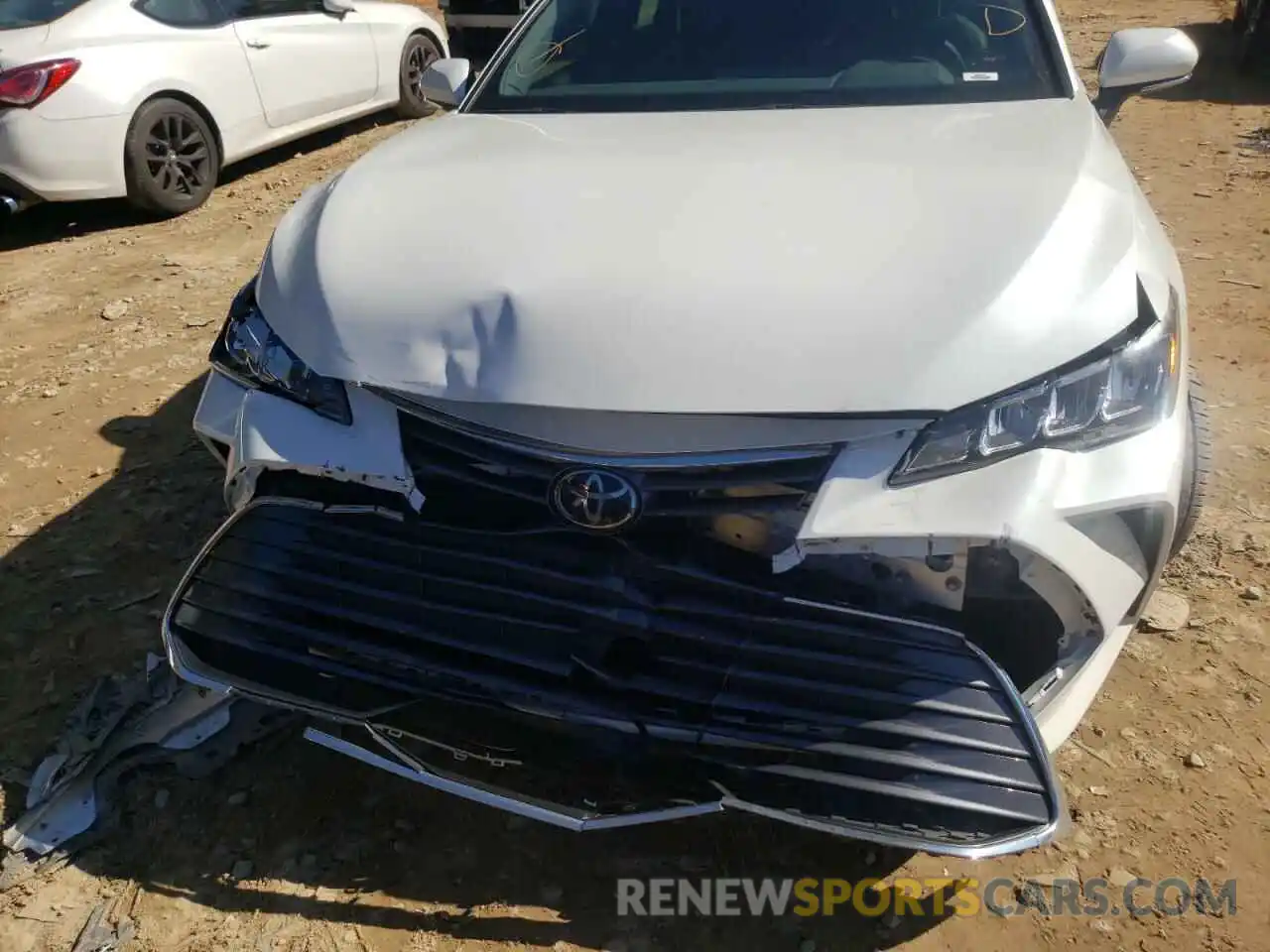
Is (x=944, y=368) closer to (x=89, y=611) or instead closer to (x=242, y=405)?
(x=242, y=405)

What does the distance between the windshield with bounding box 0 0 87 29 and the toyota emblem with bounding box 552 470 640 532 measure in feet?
17.6

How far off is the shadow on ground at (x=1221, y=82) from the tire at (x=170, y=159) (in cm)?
649

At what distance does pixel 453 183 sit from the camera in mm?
2326

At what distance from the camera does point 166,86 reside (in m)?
5.92

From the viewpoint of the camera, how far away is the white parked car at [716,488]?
5.45 feet

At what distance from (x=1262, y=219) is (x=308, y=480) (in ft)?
16.8

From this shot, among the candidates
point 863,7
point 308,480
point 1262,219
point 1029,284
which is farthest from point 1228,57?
point 308,480

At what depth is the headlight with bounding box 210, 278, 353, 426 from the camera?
1937mm

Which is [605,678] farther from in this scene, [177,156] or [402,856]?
[177,156]

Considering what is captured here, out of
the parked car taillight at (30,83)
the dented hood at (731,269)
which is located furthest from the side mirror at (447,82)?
the parked car taillight at (30,83)

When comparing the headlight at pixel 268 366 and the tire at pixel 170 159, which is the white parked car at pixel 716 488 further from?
the tire at pixel 170 159

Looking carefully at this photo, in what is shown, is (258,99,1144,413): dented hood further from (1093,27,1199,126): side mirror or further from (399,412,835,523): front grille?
(1093,27,1199,126): side mirror

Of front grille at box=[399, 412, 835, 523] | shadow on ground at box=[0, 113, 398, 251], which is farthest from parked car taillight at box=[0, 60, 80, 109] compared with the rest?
front grille at box=[399, 412, 835, 523]

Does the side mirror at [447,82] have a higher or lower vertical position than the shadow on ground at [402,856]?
higher
